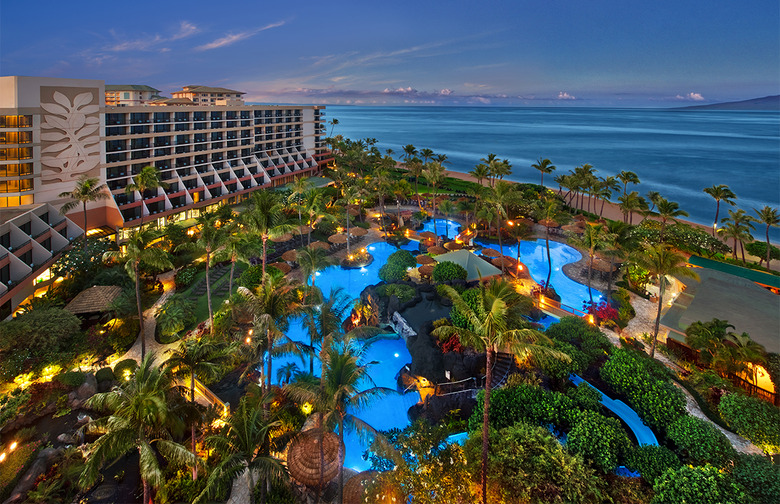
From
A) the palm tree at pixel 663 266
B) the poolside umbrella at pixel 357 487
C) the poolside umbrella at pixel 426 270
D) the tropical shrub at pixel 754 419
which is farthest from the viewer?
the poolside umbrella at pixel 426 270

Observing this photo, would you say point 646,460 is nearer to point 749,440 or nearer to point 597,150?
point 749,440

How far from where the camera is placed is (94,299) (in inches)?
1129

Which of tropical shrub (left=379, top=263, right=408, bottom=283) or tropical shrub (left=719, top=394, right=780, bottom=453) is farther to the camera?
tropical shrub (left=379, top=263, right=408, bottom=283)

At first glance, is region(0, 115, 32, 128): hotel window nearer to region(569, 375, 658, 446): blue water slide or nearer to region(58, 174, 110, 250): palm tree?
region(58, 174, 110, 250): palm tree

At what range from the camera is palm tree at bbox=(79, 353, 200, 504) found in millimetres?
12820

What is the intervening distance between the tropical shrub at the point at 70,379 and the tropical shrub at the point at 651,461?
2916cm

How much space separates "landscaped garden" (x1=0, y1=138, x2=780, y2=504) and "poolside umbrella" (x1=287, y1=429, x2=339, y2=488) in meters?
0.09

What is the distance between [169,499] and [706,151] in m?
204

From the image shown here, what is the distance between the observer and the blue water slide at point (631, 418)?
64.0ft

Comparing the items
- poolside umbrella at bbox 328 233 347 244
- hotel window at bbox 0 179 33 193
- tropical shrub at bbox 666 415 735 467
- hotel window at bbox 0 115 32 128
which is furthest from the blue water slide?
hotel window at bbox 0 115 32 128

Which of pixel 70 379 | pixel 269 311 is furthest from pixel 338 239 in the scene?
pixel 70 379

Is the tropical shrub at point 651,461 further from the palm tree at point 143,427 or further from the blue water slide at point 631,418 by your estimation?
the palm tree at point 143,427

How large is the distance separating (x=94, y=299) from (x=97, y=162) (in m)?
26.2

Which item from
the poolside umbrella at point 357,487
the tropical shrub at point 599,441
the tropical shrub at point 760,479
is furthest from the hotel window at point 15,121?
the tropical shrub at point 760,479
